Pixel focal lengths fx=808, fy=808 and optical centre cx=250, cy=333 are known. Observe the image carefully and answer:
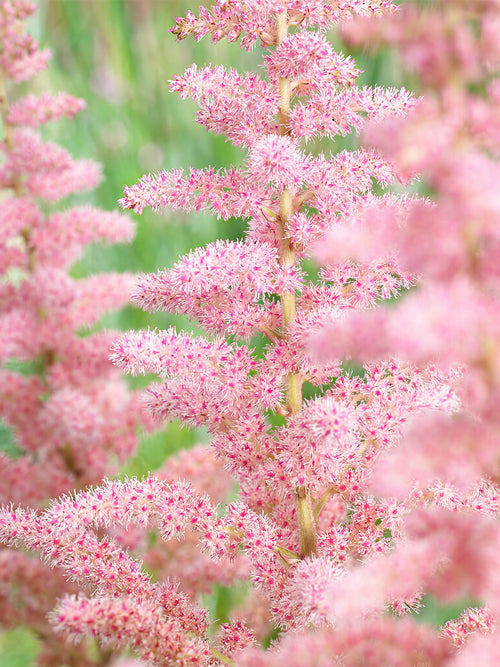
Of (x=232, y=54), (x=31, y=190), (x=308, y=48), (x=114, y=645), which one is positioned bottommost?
(x=114, y=645)

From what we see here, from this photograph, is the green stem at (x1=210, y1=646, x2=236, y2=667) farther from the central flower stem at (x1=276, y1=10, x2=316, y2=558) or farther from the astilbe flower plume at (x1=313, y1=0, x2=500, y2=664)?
the astilbe flower plume at (x1=313, y1=0, x2=500, y2=664)

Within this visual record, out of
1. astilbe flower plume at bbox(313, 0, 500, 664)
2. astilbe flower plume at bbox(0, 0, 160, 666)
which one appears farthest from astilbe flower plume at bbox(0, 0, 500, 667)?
astilbe flower plume at bbox(0, 0, 160, 666)

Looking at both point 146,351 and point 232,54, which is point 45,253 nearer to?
point 232,54

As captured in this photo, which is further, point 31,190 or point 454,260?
point 31,190

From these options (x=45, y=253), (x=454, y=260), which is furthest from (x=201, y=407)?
(x=45, y=253)

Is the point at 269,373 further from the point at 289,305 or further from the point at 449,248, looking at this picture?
the point at 449,248

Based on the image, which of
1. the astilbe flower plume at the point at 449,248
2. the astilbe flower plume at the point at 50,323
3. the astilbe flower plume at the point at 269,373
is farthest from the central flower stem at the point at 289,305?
the astilbe flower plume at the point at 50,323
